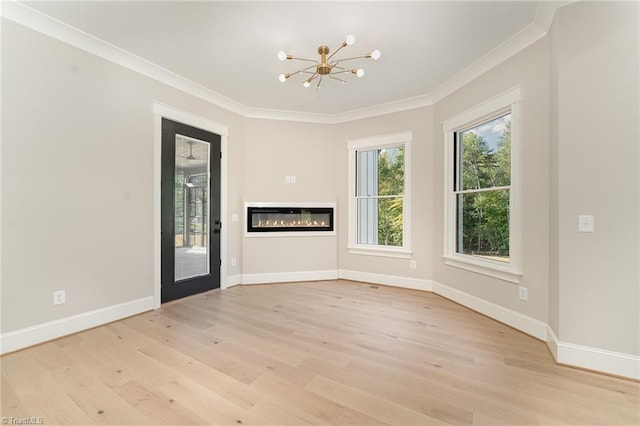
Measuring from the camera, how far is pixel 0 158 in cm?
226

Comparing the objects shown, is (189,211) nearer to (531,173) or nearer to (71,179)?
(71,179)

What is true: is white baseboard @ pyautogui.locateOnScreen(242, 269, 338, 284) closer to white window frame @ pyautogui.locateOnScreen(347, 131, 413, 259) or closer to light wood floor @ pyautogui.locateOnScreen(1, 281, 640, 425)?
white window frame @ pyautogui.locateOnScreen(347, 131, 413, 259)

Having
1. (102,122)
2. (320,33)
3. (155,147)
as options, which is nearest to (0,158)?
(102,122)

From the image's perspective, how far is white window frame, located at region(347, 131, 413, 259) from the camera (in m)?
4.31

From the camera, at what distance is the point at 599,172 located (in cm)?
204

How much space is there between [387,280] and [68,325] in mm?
3885

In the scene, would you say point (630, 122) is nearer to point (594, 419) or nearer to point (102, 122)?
point (594, 419)

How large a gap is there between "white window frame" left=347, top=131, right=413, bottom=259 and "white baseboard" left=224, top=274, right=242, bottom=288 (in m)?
1.86

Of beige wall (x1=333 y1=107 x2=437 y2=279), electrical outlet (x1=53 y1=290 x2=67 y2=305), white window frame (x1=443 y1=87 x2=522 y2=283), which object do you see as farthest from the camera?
beige wall (x1=333 y1=107 x2=437 y2=279)

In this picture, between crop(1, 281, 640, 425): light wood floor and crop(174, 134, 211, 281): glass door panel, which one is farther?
crop(174, 134, 211, 281): glass door panel

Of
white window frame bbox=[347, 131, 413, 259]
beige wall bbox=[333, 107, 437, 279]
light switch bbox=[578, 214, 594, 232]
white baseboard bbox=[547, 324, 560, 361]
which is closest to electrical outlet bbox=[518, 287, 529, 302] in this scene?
white baseboard bbox=[547, 324, 560, 361]

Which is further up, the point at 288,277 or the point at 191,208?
the point at 191,208

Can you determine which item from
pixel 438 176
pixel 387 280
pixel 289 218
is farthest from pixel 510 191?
pixel 289 218

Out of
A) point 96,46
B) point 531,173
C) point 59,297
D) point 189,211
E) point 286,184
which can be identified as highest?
point 96,46
